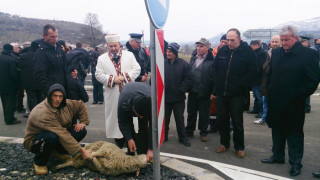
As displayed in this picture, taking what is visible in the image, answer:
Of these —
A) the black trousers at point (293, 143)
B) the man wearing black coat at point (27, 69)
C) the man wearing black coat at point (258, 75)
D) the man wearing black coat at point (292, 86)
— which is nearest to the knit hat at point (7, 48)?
the man wearing black coat at point (27, 69)

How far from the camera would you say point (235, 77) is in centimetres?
461

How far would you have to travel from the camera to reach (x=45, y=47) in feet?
15.6

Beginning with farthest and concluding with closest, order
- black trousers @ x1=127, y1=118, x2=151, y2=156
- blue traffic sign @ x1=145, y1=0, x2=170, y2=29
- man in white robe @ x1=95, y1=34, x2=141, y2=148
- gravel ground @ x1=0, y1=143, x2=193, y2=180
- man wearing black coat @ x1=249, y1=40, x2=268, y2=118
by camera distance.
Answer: man wearing black coat @ x1=249, y1=40, x2=268, y2=118
man in white robe @ x1=95, y1=34, x2=141, y2=148
black trousers @ x1=127, y1=118, x2=151, y2=156
gravel ground @ x1=0, y1=143, x2=193, y2=180
blue traffic sign @ x1=145, y1=0, x2=170, y2=29

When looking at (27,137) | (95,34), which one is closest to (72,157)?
(27,137)

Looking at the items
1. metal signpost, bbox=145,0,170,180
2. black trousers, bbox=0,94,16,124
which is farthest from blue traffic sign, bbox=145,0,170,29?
black trousers, bbox=0,94,16,124

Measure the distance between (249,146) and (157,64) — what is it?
10.9 feet

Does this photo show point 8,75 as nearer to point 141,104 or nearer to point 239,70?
point 141,104

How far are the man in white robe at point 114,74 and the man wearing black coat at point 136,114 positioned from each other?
3.73 ft

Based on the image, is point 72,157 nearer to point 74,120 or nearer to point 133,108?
point 74,120

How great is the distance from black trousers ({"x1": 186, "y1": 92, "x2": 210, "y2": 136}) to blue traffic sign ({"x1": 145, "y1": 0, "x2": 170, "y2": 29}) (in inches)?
127

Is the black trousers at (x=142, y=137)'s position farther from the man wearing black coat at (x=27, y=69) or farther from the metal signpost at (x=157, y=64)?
the man wearing black coat at (x=27, y=69)

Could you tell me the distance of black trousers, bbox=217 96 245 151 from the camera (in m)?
4.68

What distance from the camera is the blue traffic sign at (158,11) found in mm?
2427

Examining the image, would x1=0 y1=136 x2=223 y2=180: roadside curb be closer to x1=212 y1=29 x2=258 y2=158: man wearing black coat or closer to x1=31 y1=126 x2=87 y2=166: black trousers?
x1=212 y1=29 x2=258 y2=158: man wearing black coat
